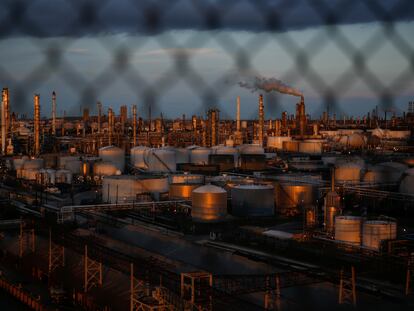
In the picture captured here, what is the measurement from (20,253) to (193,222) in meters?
2.79

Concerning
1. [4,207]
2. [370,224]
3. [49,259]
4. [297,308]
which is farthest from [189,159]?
[297,308]

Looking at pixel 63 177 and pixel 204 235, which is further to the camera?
pixel 63 177

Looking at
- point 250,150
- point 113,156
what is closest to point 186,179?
point 113,156

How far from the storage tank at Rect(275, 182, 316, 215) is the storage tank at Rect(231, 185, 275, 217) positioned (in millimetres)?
319

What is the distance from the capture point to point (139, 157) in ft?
46.1

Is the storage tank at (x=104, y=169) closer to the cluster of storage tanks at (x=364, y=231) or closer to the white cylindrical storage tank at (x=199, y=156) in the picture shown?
the white cylindrical storage tank at (x=199, y=156)

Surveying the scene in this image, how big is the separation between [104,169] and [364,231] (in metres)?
7.77

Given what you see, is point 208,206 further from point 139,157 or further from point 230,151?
point 139,157

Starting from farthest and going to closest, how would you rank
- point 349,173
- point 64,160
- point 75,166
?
point 64,160 → point 75,166 → point 349,173

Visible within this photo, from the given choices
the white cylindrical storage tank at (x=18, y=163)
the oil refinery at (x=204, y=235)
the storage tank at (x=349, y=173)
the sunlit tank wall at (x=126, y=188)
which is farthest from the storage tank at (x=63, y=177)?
the storage tank at (x=349, y=173)

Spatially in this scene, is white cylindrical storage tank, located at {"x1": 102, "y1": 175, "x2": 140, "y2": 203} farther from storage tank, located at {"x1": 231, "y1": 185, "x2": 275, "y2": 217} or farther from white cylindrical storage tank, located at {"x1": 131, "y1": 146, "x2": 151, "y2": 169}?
white cylindrical storage tank, located at {"x1": 131, "y1": 146, "x2": 151, "y2": 169}

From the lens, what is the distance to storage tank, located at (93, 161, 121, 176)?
12359 millimetres

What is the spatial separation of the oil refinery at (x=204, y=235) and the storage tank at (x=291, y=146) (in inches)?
98.2

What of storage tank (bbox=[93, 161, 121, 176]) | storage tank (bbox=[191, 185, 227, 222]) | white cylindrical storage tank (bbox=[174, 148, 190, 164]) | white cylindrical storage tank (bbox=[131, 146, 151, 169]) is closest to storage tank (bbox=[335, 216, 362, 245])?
storage tank (bbox=[191, 185, 227, 222])
